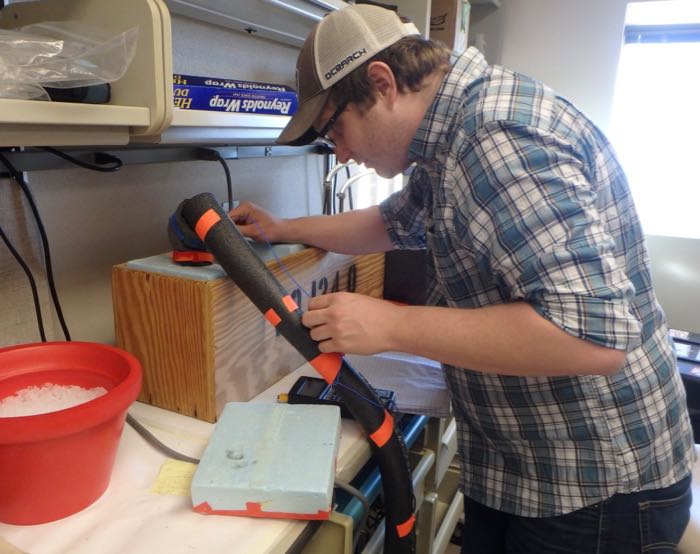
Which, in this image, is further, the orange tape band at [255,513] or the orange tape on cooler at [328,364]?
the orange tape on cooler at [328,364]

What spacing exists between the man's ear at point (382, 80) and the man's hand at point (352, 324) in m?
0.29

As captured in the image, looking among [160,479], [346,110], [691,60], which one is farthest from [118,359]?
[691,60]

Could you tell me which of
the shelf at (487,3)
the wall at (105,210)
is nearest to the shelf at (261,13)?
the wall at (105,210)

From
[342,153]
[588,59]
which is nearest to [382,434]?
[342,153]

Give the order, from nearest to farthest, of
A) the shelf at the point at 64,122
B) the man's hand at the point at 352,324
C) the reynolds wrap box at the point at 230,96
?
the shelf at the point at 64,122 < the man's hand at the point at 352,324 < the reynolds wrap box at the point at 230,96

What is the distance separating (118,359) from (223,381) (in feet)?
0.64

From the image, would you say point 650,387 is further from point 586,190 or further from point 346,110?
point 346,110

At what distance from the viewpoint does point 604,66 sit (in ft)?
7.16

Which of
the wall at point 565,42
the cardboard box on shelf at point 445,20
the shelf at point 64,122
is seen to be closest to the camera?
the shelf at point 64,122

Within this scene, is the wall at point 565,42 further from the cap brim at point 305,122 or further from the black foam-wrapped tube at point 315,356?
the black foam-wrapped tube at point 315,356

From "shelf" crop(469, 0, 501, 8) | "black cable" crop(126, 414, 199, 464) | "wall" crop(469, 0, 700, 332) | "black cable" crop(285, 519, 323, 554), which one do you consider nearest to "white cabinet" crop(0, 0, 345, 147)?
"black cable" crop(126, 414, 199, 464)

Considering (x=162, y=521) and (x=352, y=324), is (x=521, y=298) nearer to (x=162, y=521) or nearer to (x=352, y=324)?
(x=352, y=324)

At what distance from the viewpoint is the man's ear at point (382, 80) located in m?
0.72

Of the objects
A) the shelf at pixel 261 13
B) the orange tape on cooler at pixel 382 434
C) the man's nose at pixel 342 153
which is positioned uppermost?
the shelf at pixel 261 13
